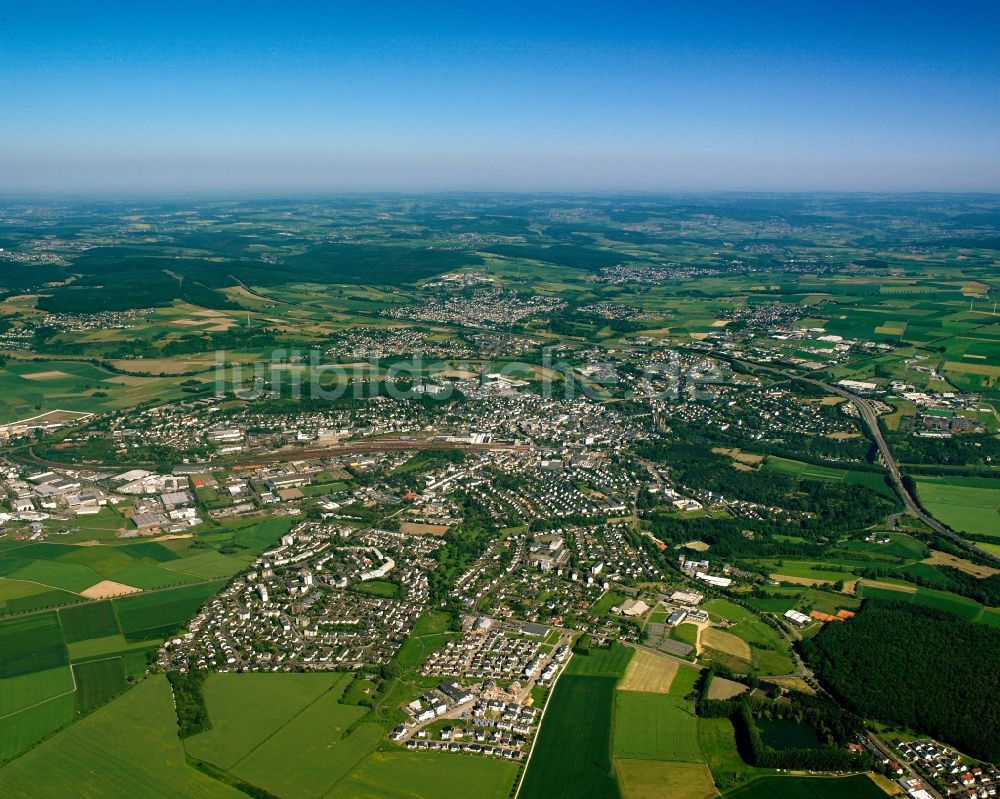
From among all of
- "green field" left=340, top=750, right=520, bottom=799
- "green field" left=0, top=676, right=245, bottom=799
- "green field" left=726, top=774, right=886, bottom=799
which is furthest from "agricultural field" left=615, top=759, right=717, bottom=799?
"green field" left=0, top=676, right=245, bottom=799

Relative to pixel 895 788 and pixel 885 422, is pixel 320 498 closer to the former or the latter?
pixel 895 788

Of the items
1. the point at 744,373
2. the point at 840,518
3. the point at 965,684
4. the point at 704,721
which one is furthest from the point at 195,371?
the point at 965,684

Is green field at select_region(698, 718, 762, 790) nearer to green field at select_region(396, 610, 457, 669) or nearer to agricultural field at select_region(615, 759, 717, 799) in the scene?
agricultural field at select_region(615, 759, 717, 799)

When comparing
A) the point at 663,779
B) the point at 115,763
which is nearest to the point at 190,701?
the point at 115,763

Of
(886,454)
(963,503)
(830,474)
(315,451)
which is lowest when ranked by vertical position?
(315,451)

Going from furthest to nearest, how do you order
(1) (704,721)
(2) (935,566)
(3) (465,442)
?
(3) (465,442) → (2) (935,566) → (1) (704,721)

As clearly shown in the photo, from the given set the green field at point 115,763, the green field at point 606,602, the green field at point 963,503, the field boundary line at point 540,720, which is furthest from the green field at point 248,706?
the green field at point 963,503

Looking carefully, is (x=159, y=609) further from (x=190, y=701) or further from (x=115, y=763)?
(x=115, y=763)
